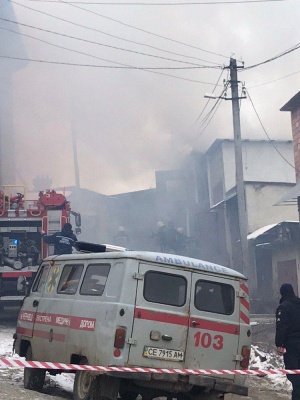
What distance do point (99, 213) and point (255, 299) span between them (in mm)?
17039

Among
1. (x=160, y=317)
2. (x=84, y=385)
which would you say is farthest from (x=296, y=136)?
(x=84, y=385)

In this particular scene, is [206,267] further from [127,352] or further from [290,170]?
[290,170]

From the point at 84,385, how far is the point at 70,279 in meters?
1.41

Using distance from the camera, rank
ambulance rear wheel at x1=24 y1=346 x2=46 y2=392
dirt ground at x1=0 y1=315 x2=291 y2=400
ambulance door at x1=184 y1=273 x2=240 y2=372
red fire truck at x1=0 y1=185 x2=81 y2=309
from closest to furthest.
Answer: ambulance door at x1=184 y1=273 x2=240 y2=372
dirt ground at x1=0 y1=315 x2=291 y2=400
ambulance rear wheel at x1=24 y1=346 x2=46 y2=392
red fire truck at x1=0 y1=185 x2=81 y2=309

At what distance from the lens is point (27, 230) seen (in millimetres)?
15125

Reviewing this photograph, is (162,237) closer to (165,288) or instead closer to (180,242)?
(180,242)

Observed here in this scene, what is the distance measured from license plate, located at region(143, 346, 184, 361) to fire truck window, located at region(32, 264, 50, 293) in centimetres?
232

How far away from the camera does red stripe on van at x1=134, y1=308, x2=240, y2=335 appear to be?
22.2ft

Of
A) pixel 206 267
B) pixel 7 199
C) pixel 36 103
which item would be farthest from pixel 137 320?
pixel 36 103

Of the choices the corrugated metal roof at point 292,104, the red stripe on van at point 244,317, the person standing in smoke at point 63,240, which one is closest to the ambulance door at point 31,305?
the red stripe on van at point 244,317

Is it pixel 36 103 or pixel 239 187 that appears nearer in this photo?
pixel 239 187

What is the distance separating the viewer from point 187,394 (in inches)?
294

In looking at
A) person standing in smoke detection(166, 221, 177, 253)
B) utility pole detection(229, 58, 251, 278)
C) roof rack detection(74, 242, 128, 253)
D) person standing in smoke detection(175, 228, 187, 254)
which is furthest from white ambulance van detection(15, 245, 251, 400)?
person standing in smoke detection(175, 228, 187, 254)

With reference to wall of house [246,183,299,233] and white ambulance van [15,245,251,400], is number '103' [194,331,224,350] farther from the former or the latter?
wall of house [246,183,299,233]
